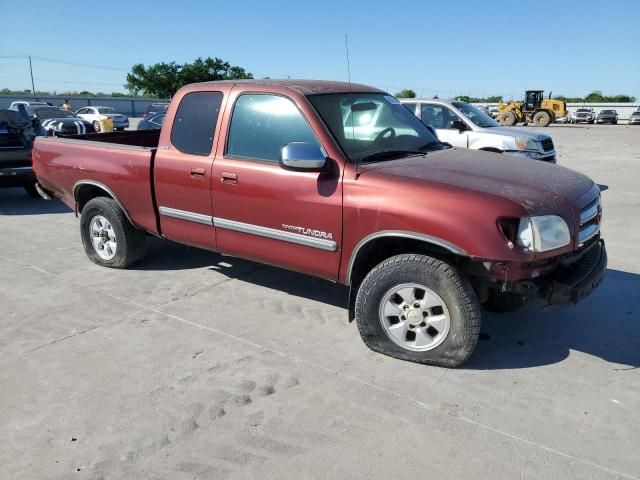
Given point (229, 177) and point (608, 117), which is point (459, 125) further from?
point (608, 117)

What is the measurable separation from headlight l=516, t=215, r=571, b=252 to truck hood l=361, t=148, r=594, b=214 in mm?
57

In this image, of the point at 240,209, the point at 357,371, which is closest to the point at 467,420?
the point at 357,371

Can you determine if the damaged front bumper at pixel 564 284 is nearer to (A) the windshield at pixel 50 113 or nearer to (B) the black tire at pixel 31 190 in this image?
(B) the black tire at pixel 31 190

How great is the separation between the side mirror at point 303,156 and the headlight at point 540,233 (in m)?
1.37

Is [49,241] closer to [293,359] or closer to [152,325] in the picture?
[152,325]

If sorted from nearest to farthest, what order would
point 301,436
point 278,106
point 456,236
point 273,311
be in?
point 301,436 → point 456,236 → point 278,106 → point 273,311

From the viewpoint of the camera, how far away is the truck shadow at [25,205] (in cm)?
882

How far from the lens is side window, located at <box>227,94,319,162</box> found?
4.07m

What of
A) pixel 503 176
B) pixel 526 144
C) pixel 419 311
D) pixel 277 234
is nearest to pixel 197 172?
pixel 277 234

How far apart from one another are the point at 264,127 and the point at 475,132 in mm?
6743

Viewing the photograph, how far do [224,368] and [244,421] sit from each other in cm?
63

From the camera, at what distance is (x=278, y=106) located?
166 inches

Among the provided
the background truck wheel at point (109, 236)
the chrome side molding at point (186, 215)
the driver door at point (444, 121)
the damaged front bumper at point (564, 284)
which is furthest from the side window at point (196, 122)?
the driver door at point (444, 121)

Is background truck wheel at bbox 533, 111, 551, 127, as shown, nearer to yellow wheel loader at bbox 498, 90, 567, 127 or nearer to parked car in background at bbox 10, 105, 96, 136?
yellow wheel loader at bbox 498, 90, 567, 127
